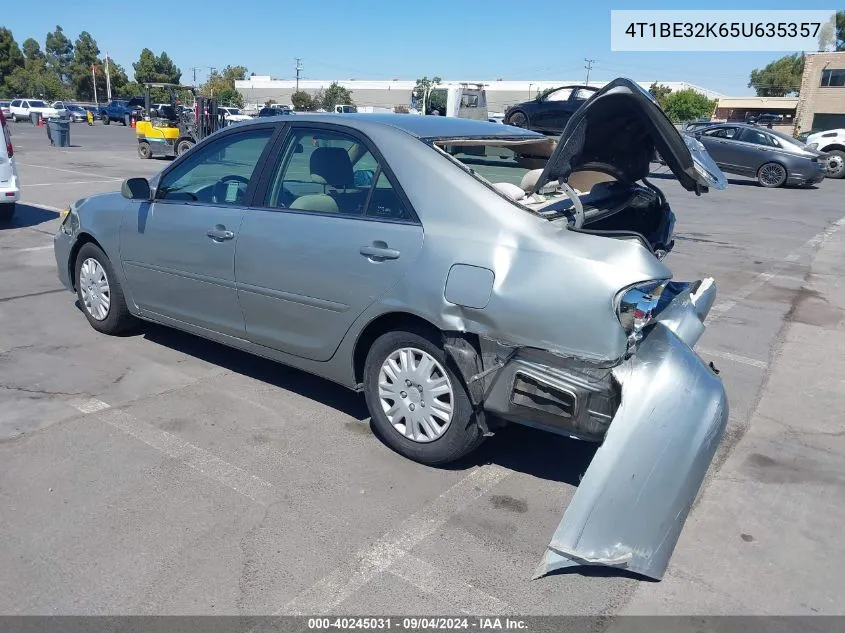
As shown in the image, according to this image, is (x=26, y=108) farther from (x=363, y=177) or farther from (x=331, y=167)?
(x=363, y=177)

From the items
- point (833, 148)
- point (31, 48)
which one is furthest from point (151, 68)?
point (833, 148)

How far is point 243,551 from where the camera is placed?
9.94ft

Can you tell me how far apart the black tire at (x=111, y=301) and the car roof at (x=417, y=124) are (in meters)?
1.78

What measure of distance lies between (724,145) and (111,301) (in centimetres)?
1955

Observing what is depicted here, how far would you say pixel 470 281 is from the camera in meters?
3.39

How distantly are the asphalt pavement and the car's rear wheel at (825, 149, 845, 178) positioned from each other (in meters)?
22.0

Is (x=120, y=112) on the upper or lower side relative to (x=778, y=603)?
upper

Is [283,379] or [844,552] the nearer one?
[844,552]

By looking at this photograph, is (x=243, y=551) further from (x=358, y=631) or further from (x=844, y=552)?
(x=844, y=552)

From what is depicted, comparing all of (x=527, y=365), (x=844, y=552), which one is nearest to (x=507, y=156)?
(x=527, y=365)

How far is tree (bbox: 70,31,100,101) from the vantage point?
94312 mm

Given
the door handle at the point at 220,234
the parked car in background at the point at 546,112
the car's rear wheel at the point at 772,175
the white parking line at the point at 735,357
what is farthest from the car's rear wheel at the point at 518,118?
the door handle at the point at 220,234

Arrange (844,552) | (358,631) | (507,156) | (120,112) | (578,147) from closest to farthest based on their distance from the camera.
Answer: (358,631) < (844,552) < (578,147) < (507,156) < (120,112)

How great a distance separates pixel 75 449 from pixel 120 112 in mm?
57443
